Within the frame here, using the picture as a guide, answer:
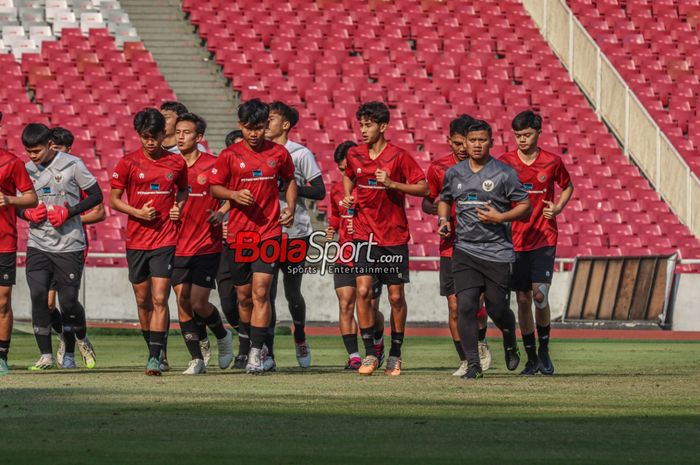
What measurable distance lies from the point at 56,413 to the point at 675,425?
3.71 m

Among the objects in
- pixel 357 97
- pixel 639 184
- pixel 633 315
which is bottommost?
pixel 633 315

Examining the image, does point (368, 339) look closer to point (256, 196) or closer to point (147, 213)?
point (256, 196)

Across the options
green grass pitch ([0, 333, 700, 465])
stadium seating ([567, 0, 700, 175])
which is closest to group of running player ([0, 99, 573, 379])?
green grass pitch ([0, 333, 700, 465])

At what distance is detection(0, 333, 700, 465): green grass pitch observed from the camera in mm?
7246

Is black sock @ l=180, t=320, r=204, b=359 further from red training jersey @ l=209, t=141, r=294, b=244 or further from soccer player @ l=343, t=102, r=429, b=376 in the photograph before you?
soccer player @ l=343, t=102, r=429, b=376

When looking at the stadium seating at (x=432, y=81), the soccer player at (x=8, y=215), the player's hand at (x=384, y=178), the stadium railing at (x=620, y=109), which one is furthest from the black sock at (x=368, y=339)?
the stadium railing at (x=620, y=109)

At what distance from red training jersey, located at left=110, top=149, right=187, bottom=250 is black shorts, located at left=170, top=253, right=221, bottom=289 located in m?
0.64

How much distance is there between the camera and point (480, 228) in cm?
1210

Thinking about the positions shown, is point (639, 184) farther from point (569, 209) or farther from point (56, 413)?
point (56, 413)

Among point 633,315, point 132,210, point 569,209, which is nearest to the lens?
point 132,210

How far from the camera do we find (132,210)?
40.3 ft

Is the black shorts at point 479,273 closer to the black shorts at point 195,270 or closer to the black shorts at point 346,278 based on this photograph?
the black shorts at point 346,278

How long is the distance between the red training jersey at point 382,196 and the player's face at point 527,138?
945mm

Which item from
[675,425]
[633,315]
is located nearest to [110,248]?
[633,315]
